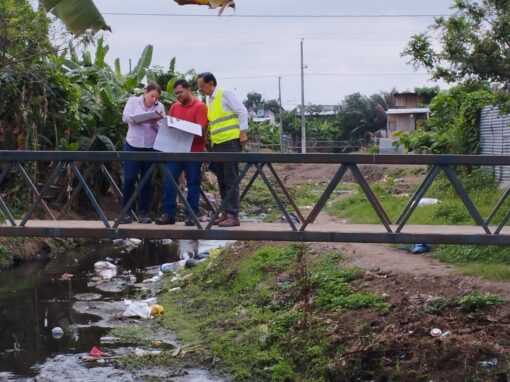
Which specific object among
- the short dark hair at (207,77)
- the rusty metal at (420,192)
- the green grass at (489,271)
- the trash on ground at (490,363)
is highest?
the short dark hair at (207,77)

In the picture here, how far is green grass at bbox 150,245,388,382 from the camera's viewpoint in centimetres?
784

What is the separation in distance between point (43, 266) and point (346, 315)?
7.44m

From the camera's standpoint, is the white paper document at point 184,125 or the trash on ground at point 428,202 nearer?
the white paper document at point 184,125

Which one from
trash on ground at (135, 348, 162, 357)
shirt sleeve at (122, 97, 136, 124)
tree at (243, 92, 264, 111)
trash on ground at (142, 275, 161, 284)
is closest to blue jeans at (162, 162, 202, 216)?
shirt sleeve at (122, 97, 136, 124)

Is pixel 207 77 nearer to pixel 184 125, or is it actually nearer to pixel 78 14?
pixel 184 125

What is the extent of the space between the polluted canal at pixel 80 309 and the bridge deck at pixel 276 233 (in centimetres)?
155

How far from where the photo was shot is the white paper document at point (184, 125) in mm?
7551

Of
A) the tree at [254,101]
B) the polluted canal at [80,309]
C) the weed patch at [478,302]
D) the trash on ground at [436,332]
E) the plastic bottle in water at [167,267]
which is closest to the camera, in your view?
the trash on ground at [436,332]

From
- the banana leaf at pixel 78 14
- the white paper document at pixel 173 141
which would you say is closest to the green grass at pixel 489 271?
the white paper document at pixel 173 141

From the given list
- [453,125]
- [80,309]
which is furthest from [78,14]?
[453,125]

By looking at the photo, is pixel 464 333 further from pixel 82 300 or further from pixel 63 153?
pixel 82 300

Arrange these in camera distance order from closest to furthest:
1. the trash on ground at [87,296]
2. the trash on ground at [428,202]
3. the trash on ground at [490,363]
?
the trash on ground at [490,363], the trash on ground at [87,296], the trash on ground at [428,202]

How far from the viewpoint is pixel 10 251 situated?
46.2ft

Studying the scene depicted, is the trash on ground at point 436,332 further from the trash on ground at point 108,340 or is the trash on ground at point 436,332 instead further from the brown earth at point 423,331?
the trash on ground at point 108,340
